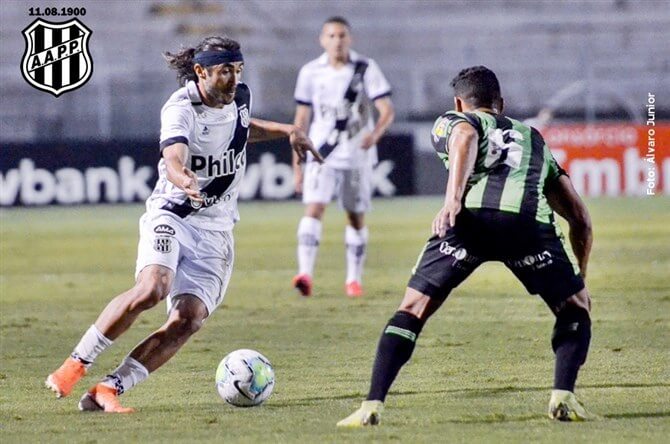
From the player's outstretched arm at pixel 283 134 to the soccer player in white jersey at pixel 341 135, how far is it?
5.07m

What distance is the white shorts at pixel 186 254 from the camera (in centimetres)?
721

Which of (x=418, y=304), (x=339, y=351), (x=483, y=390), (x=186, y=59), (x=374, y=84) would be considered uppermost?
(x=186, y=59)

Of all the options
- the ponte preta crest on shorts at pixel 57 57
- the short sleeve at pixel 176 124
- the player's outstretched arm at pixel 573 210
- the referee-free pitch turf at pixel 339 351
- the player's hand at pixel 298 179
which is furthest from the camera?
the ponte preta crest on shorts at pixel 57 57

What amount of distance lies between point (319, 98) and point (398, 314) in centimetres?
736

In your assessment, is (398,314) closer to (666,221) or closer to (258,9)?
(666,221)

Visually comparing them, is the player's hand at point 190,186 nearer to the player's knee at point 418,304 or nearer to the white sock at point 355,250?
the player's knee at point 418,304

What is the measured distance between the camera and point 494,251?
644cm

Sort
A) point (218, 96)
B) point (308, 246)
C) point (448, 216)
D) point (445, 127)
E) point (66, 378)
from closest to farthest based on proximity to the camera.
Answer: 1. point (448, 216)
2. point (445, 127)
3. point (66, 378)
4. point (218, 96)
5. point (308, 246)

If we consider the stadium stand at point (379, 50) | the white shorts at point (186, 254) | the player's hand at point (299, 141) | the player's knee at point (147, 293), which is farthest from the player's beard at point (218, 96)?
the stadium stand at point (379, 50)

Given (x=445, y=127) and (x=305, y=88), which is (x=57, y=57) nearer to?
(x=305, y=88)


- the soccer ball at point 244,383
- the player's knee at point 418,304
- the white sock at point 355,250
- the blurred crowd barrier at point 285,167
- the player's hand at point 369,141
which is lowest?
the blurred crowd barrier at point 285,167

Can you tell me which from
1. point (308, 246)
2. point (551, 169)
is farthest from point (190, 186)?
point (308, 246)

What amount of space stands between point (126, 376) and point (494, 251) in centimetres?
208

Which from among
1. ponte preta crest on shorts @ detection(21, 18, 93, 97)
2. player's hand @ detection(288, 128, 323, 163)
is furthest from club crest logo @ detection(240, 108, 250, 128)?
ponte preta crest on shorts @ detection(21, 18, 93, 97)
